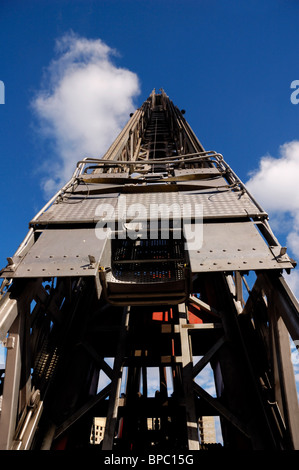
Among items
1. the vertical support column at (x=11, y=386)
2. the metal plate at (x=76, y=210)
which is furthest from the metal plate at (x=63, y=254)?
the vertical support column at (x=11, y=386)

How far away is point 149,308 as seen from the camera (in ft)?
18.9

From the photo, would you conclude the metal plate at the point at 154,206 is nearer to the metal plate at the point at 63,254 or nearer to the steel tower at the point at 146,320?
the steel tower at the point at 146,320

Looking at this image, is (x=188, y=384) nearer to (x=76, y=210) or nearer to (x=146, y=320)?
(x=146, y=320)

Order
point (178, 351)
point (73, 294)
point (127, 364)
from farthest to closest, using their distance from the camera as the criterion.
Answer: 1. point (73, 294)
2. point (178, 351)
3. point (127, 364)

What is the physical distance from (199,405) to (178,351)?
1001 millimetres

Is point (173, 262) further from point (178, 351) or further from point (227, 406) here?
point (227, 406)

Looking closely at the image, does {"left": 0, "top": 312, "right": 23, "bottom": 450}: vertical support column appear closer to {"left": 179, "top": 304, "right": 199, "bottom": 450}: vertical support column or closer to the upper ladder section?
the upper ladder section

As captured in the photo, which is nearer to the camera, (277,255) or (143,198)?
(277,255)

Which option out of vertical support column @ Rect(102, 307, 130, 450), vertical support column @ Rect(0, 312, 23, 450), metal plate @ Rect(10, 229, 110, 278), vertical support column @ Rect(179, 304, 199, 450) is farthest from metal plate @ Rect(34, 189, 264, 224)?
vertical support column @ Rect(102, 307, 130, 450)

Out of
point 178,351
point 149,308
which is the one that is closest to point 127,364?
point 178,351

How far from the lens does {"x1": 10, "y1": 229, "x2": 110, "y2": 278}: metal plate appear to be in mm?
3127

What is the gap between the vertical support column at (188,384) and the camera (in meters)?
3.43

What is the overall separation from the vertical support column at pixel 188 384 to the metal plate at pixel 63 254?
2.18 metres
